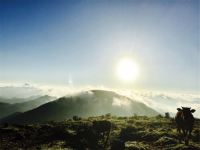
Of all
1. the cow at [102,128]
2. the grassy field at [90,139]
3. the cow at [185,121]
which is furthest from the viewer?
the cow at [102,128]

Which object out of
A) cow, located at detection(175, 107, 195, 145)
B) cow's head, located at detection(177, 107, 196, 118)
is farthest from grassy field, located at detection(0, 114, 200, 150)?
cow's head, located at detection(177, 107, 196, 118)

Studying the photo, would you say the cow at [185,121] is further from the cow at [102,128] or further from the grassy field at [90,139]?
the cow at [102,128]

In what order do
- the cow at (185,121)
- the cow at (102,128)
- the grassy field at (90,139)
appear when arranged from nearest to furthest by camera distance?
the grassy field at (90,139)
the cow at (185,121)
the cow at (102,128)

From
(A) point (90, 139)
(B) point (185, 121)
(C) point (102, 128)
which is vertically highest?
(B) point (185, 121)

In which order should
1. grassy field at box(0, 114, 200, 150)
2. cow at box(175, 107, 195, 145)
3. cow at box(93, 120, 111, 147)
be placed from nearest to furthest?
1. grassy field at box(0, 114, 200, 150)
2. cow at box(175, 107, 195, 145)
3. cow at box(93, 120, 111, 147)

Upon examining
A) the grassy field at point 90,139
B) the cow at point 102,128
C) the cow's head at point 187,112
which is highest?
the cow's head at point 187,112

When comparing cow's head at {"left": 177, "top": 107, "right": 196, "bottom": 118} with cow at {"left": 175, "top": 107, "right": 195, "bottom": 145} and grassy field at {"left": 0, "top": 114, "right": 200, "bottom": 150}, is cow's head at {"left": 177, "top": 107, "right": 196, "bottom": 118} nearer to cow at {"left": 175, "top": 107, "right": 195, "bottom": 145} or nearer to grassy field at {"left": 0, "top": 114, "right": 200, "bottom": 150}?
cow at {"left": 175, "top": 107, "right": 195, "bottom": 145}

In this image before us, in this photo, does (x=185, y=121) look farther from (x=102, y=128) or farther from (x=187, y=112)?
(x=102, y=128)

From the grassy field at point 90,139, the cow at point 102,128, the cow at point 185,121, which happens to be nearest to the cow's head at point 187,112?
the cow at point 185,121

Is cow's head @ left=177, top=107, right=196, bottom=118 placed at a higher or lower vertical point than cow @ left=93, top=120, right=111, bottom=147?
higher

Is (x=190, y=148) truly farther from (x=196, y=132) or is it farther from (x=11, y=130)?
(x=11, y=130)

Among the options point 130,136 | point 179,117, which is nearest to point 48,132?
point 130,136

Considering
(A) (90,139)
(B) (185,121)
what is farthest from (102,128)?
(B) (185,121)

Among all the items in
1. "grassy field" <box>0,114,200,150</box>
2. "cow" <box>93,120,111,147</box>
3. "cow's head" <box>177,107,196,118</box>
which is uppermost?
"cow's head" <box>177,107,196,118</box>
